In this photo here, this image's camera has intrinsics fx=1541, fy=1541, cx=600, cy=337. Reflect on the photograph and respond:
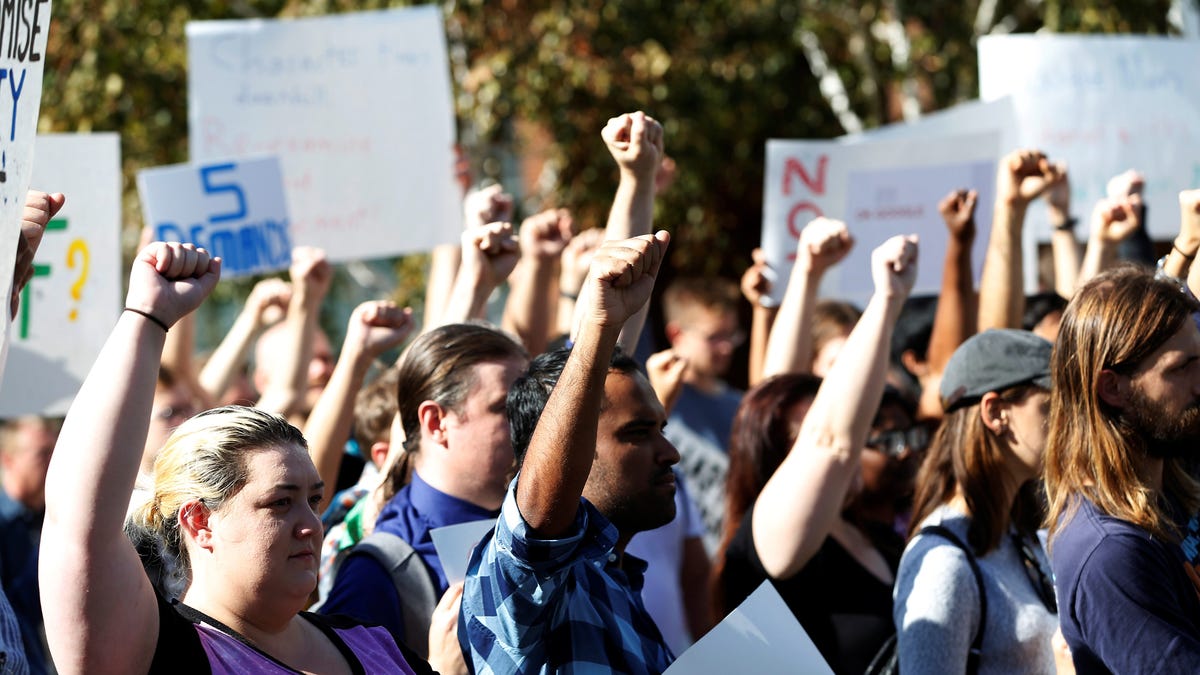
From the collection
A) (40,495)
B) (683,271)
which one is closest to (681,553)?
(40,495)

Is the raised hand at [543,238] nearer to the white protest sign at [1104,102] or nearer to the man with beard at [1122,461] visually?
the man with beard at [1122,461]

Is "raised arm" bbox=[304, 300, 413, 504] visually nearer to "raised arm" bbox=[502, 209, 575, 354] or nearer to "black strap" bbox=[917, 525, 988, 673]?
"raised arm" bbox=[502, 209, 575, 354]

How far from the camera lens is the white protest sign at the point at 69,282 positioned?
4957 millimetres

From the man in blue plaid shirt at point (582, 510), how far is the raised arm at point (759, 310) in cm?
243

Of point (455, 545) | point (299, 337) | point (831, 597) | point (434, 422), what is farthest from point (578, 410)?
point (299, 337)

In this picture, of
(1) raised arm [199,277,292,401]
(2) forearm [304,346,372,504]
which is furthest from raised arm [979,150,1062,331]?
(1) raised arm [199,277,292,401]

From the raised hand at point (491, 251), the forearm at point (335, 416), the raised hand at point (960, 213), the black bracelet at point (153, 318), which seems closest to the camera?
the black bracelet at point (153, 318)

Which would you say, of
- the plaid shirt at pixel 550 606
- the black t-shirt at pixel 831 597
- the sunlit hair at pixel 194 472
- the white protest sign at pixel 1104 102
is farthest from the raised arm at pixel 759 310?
the sunlit hair at pixel 194 472

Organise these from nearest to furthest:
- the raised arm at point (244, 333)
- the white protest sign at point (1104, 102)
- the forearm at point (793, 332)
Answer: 1. the forearm at point (793, 332)
2. the raised arm at point (244, 333)
3. the white protest sign at point (1104, 102)

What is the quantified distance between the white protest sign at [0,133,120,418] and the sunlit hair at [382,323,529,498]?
1.83m

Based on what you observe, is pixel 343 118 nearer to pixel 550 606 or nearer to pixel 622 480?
pixel 622 480

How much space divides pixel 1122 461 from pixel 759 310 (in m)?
2.58

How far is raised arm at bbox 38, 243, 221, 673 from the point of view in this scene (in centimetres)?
210

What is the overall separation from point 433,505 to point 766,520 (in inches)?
29.5
